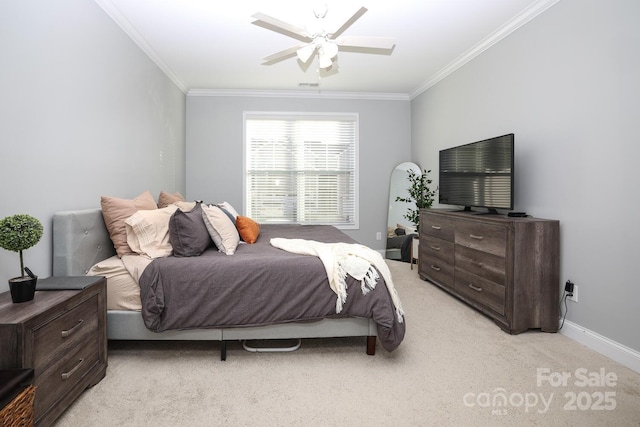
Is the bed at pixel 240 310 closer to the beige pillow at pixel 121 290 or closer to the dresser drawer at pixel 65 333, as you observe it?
A: the beige pillow at pixel 121 290

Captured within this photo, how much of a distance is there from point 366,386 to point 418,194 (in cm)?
Answer: 348

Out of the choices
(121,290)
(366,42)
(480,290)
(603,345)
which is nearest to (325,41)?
(366,42)

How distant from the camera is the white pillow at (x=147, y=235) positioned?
7.72 ft

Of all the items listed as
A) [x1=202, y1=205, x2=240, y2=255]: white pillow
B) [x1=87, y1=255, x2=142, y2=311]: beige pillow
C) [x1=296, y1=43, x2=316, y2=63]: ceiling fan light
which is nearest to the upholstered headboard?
[x1=87, y1=255, x2=142, y2=311]: beige pillow

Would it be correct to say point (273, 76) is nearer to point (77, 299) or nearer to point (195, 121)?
point (195, 121)

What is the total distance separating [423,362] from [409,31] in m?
2.94

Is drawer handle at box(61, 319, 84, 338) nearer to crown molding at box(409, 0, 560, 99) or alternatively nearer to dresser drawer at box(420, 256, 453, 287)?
dresser drawer at box(420, 256, 453, 287)

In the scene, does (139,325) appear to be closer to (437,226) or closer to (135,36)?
(135,36)

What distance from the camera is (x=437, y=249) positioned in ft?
12.4

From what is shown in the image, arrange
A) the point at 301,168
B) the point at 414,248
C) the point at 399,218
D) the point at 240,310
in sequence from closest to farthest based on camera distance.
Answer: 1. the point at 240,310
2. the point at 414,248
3. the point at 399,218
4. the point at 301,168

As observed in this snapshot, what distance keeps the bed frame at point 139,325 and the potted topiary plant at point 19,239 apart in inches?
23.3

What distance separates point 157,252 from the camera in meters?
2.35

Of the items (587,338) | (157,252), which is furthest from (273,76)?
(587,338)

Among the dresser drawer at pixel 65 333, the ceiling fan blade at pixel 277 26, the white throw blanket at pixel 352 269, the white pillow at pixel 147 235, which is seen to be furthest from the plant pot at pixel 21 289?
the ceiling fan blade at pixel 277 26
